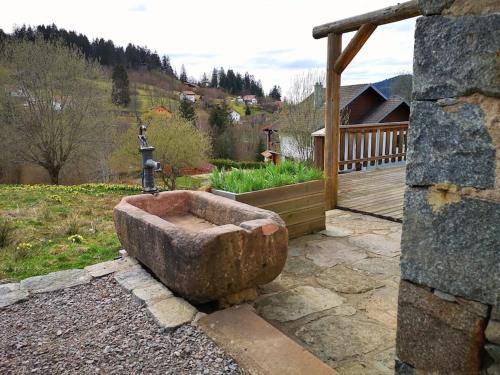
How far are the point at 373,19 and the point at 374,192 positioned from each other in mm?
2596

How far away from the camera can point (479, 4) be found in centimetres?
98

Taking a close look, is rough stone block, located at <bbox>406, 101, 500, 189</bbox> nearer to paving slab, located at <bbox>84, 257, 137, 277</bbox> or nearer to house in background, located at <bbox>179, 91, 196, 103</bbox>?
paving slab, located at <bbox>84, 257, 137, 277</bbox>

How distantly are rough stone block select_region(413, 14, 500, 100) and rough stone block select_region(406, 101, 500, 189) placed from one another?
0.17ft

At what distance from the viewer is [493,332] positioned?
1.04 m

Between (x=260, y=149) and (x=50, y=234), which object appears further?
(x=260, y=149)

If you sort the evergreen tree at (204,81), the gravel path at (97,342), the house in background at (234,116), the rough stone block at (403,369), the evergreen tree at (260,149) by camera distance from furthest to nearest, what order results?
the evergreen tree at (204,81)
the house in background at (234,116)
the evergreen tree at (260,149)
the gravel path at (97,342)
the rough stone block at (403,369)

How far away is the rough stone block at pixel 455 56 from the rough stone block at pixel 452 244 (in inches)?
12.3

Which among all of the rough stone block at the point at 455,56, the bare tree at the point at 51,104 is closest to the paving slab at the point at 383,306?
the rough stone block at the point at 455,56

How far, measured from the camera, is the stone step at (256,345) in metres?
1.71

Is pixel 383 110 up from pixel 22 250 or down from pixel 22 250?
up

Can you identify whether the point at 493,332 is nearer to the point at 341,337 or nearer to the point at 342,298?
the point at 341,337

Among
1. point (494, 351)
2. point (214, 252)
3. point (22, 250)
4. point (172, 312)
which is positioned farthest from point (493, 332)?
point (22, 250)

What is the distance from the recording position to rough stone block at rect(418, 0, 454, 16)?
1048 millimetres

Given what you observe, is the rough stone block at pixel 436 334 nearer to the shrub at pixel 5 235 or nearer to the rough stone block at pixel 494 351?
the rough stone block at pixel 494 351
